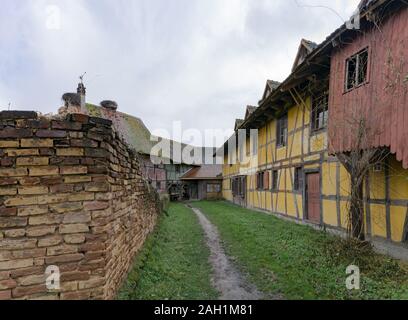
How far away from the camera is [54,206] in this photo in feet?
8.14

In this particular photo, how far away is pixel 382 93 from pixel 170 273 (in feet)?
17.9

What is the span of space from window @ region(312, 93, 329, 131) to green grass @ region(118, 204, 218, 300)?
17.3 ft

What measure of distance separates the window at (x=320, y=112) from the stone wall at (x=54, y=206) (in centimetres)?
715

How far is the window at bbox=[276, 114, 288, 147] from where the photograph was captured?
34.3 feet

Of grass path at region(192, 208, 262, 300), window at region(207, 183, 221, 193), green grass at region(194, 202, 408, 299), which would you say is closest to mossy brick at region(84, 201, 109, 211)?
grass path at region(192, 208, 262, 300)

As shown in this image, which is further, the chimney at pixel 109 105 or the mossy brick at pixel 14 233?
the chimney at pixel 109 105

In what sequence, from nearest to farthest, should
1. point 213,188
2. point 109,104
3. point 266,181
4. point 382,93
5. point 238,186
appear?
point 382,93
point 266,181
point 109,104
point 238,186
point 213,188

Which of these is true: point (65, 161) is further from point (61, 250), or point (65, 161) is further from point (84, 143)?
point (61, 250)

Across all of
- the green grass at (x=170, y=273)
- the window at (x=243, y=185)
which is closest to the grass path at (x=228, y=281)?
the green grass at (x=170, y=273)

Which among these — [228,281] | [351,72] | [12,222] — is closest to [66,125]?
[12,222]

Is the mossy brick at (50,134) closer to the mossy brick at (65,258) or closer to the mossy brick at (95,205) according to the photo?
the mossy brick at (95,205)

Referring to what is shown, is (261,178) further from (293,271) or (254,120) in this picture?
(293,271)

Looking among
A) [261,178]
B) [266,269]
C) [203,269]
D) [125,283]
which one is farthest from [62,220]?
[261,178]

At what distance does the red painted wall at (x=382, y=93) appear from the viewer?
15.5ft
